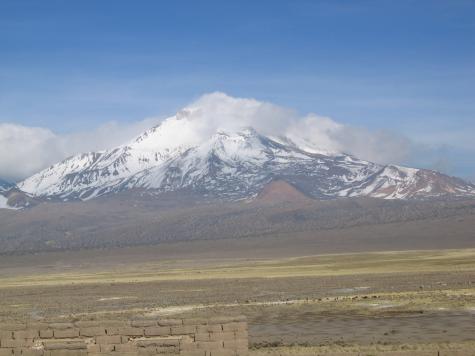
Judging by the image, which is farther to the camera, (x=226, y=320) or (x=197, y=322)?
(x=197, y=322)

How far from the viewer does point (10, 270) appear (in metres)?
181

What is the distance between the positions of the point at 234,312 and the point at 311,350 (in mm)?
19287

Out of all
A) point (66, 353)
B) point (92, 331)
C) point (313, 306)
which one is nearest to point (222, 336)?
point (92, 331)

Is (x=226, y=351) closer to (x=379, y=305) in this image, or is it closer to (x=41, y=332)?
(x=41, y=332)

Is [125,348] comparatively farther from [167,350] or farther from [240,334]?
[240,334]

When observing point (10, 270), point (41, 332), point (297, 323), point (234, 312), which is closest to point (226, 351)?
point (41, 332)

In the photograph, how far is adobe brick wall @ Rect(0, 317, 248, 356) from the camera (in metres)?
32.0

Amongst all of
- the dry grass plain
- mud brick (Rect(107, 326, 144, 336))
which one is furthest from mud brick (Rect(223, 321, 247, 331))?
the dry grass plain

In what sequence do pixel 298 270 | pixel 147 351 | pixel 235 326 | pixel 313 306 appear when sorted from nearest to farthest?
Result: 1. pixel 235 326
2. pixel 147 351
3. pixel 313 306
4. pixel 298 270

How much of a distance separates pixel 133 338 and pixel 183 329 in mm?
2011

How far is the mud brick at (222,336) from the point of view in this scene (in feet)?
105

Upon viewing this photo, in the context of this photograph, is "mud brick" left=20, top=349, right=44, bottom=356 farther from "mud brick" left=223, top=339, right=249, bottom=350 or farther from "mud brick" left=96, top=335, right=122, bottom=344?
"mud brick" left=223, top=339, right=249, bottom=350

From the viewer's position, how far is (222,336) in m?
32.0

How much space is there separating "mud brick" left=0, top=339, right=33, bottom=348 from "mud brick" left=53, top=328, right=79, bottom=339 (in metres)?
1.07
